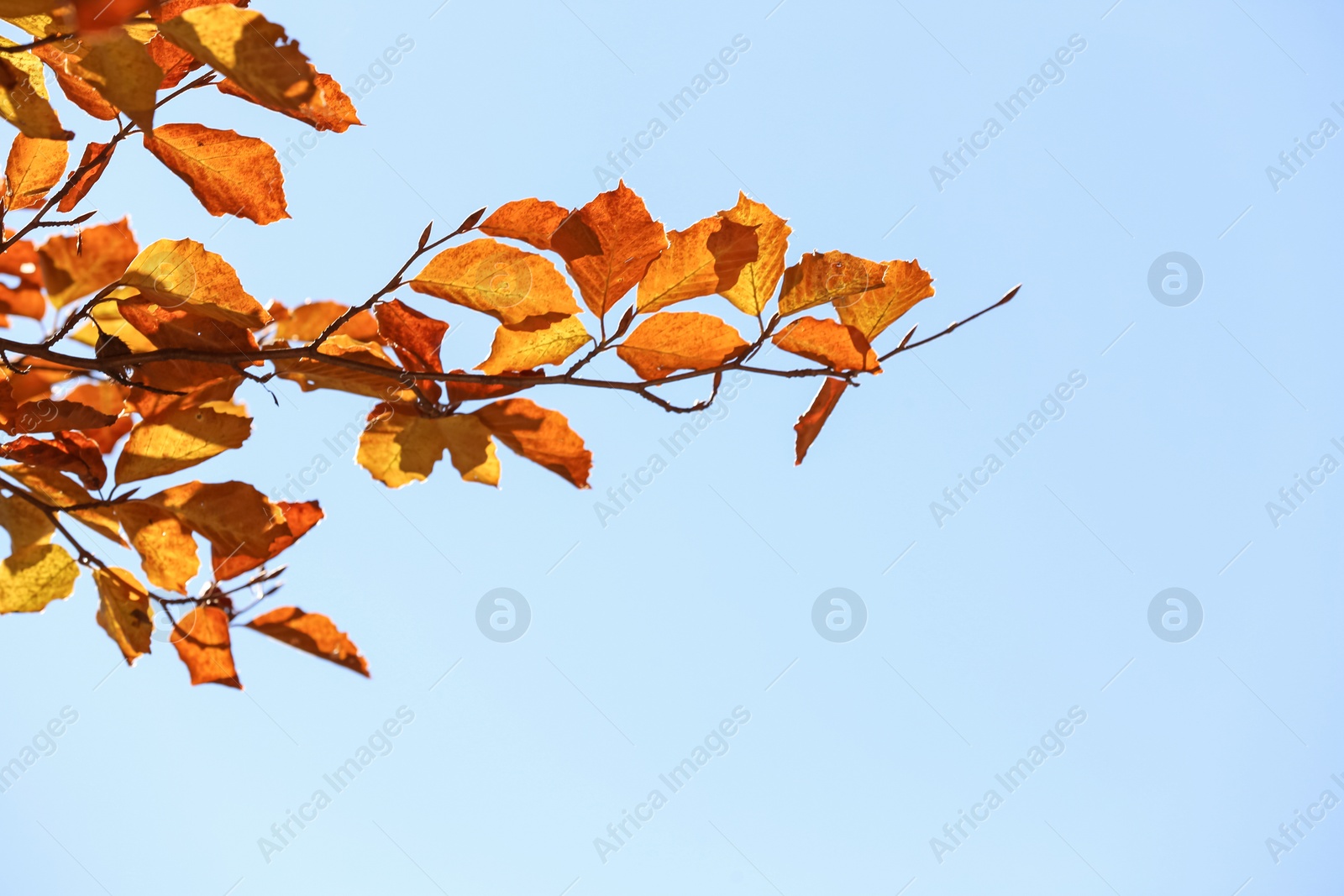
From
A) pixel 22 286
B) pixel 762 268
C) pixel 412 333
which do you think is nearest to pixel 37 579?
pixel 22 286

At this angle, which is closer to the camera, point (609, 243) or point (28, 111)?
point (28, 111)

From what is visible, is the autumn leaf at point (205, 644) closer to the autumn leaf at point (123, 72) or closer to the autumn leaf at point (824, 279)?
the autumn leaf at point (123, 72)

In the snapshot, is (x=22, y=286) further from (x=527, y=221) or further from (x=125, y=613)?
(x=527, y=221)

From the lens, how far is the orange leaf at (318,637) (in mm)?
682

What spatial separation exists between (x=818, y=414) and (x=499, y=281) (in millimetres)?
259

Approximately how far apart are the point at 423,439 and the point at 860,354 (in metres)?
0.33

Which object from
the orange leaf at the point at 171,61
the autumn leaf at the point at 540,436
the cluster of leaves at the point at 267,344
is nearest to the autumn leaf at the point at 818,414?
the cluster of leaves at the point at 267,344

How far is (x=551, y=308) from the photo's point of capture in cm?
64

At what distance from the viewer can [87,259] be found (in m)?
0.60

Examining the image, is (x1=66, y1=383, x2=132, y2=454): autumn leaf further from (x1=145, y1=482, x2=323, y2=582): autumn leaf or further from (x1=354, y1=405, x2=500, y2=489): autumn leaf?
(x1=354, y1=405, x2=500, y2=489): autumn leaf

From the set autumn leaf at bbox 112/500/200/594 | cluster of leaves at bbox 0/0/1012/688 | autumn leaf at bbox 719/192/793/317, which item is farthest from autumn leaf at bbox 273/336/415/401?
autumn leaf at bbox 719/192/793/317

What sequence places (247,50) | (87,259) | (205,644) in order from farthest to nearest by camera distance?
(205,644) < (87,259) < (247,50)

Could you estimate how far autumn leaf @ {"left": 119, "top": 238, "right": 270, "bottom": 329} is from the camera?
61 cm

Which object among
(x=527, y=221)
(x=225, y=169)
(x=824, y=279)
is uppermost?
(x=824, y=279)
